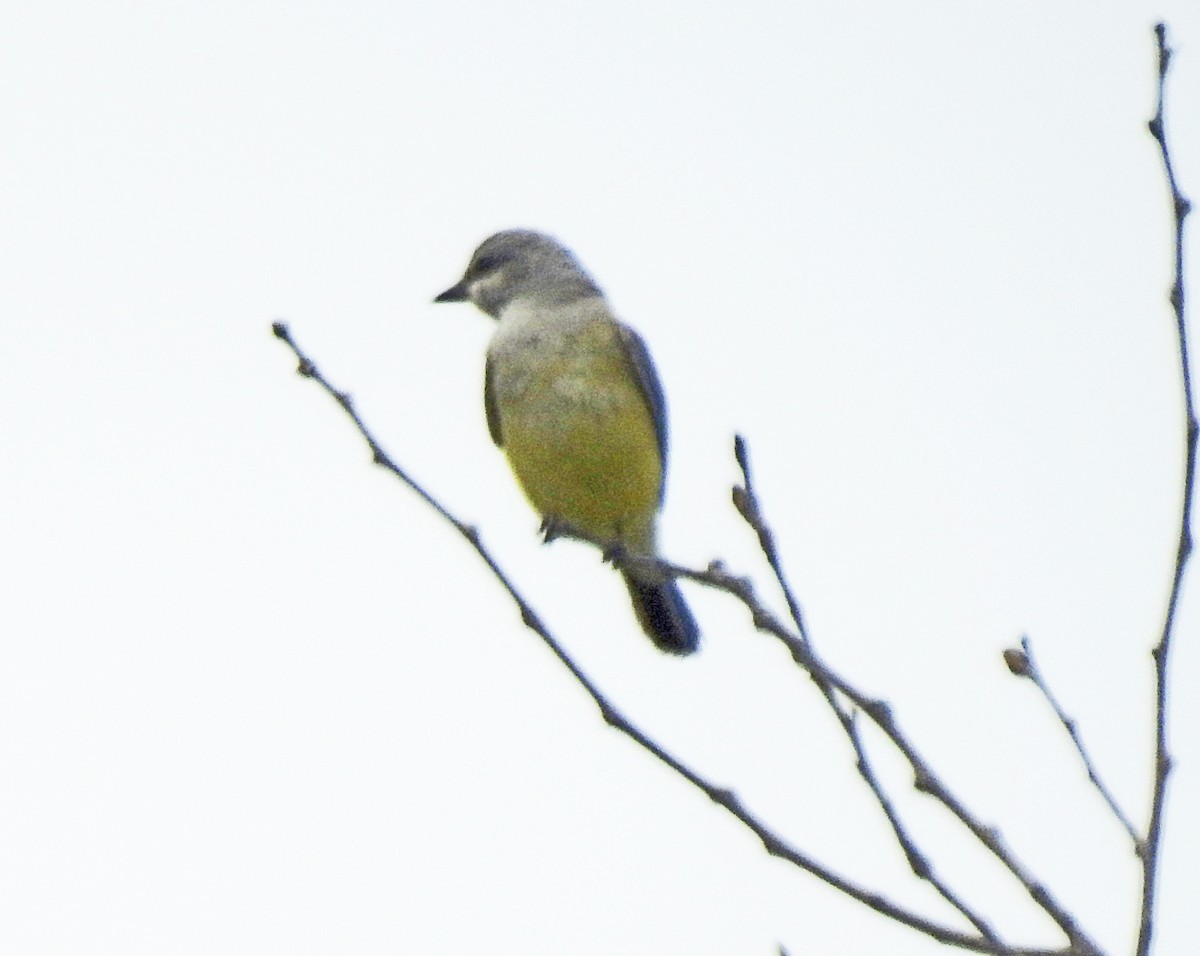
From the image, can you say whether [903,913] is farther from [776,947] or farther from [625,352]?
[625,352]

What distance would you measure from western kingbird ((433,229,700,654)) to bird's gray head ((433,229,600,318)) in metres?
0.05

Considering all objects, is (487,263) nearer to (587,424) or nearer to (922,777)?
(587,424)

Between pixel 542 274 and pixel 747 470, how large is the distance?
506cm

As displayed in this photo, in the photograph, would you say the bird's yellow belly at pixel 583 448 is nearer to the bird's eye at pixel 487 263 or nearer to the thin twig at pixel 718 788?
the bird's eye at pixel 487 263

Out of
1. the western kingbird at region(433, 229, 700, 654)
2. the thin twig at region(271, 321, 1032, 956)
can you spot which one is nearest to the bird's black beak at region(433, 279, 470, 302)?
the western kingbird at region(433, 229, 700, 654)

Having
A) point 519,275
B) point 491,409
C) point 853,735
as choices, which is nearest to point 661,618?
point 491,409

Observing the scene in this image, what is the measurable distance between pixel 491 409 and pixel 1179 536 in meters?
4.67

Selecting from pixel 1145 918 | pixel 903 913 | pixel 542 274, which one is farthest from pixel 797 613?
pixel 542 274

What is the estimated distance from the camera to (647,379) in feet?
23.4

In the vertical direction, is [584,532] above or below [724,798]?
above

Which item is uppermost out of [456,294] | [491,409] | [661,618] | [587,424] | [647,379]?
[456,294]

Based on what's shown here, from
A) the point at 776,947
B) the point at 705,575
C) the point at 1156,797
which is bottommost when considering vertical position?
the point at 776,947

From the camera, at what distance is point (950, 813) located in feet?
9.10

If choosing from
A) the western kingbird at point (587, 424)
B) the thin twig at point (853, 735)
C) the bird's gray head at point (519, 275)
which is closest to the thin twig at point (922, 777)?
the thin twig at point (853, 735)
